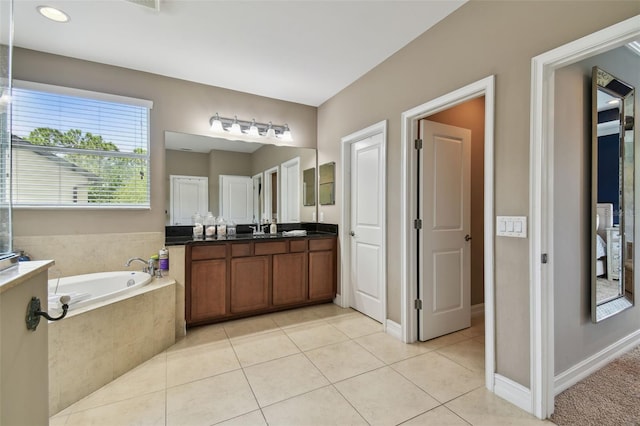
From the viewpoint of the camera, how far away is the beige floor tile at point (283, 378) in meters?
Answer: 1.86

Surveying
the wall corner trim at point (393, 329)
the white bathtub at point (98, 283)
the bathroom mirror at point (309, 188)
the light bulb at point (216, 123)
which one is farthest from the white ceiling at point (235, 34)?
the wall corner trim at point (393, 329)

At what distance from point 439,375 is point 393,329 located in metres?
0.69

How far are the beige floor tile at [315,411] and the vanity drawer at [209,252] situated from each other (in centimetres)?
163

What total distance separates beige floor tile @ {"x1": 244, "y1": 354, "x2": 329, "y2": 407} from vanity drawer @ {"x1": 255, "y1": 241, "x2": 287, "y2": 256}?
4.02 ft

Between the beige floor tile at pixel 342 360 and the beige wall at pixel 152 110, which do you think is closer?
the beige floor tile at pixel 342 360

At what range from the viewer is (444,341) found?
262cm

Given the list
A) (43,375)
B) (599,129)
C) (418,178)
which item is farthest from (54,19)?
(599,129)

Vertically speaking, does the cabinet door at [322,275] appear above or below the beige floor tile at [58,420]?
above

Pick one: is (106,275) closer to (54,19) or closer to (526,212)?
(54,19)

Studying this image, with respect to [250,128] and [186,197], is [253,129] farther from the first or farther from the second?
[186,197]

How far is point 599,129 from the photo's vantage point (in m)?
2.11

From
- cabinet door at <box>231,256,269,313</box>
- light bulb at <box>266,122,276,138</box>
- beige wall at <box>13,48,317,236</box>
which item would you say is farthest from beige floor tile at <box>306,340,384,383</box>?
light bulb at <box>266,122,276,138</box>

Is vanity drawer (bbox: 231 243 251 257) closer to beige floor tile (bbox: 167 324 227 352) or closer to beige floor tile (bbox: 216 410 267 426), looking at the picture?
beige floor tile (bbox: 167 324 227 352)

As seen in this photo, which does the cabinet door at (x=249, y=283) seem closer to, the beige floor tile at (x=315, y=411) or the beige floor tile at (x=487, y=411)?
the beige floor tile at (x=315, y=411)
